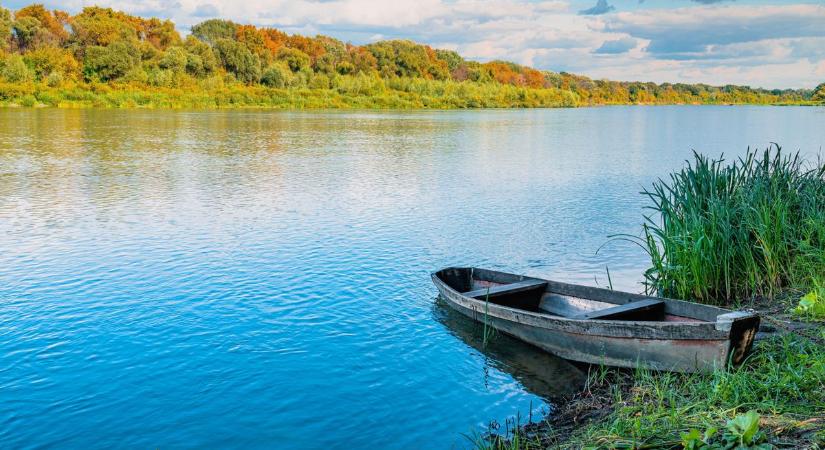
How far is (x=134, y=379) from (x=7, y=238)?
25.0ft

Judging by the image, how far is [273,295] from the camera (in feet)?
34.0

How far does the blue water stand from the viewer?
674 cm

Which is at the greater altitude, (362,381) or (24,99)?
(24,99)

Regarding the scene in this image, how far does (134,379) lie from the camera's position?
24.5 feet

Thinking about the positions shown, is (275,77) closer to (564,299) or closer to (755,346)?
(564,299)

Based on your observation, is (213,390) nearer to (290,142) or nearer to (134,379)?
(134,379)

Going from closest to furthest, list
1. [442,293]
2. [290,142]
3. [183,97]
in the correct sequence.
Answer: [442,293] < [290,142] < [183,97]

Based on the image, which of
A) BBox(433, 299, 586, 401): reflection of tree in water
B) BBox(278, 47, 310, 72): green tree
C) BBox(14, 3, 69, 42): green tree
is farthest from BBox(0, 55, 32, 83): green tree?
BBox(433, 299, 586, 401): reflection of tree in water

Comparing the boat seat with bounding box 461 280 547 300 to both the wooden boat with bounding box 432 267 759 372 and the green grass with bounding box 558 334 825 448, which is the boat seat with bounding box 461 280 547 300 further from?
the green grass with bounding box 558 334 825 448

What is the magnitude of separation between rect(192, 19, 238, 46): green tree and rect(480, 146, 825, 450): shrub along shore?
3877 inches

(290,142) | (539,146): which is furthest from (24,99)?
(539,146)

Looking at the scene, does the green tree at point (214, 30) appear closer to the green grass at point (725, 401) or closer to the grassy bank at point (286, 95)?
the grassy bank at point (286, 95)

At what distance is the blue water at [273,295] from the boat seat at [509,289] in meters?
0.45

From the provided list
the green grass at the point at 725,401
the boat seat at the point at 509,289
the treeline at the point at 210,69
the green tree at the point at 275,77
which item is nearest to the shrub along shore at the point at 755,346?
the green grass at the point at 725,401
